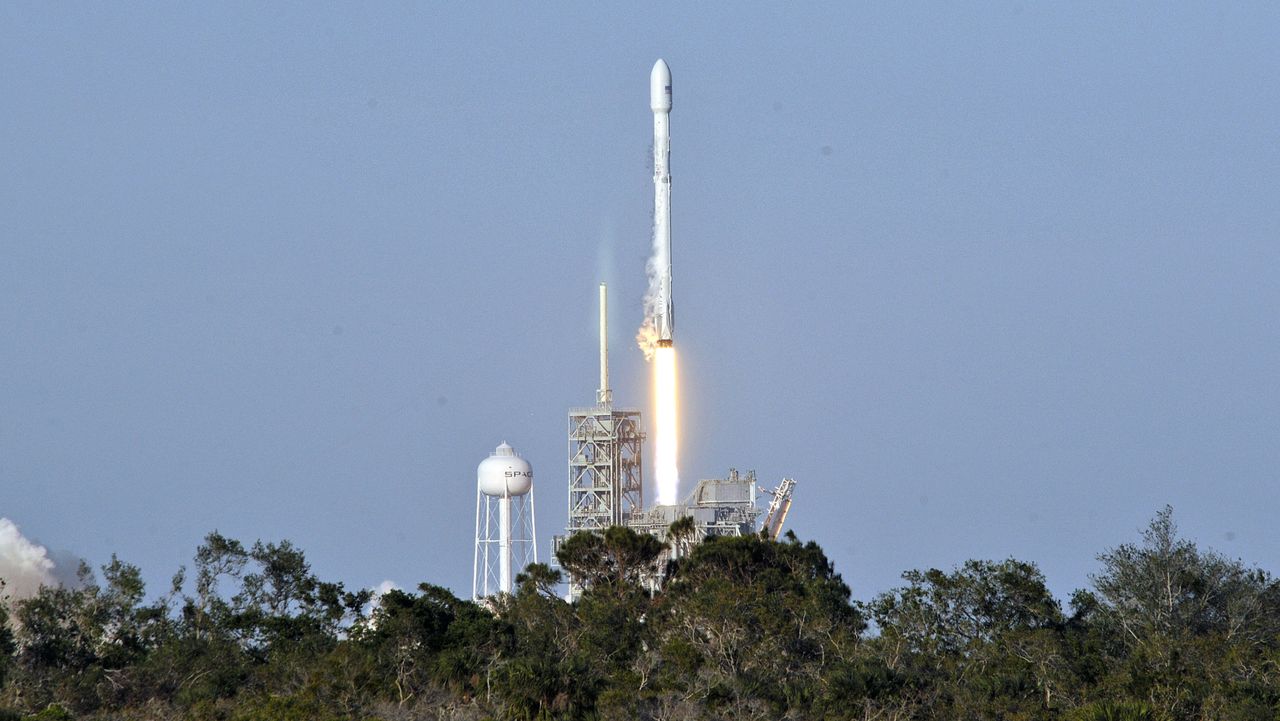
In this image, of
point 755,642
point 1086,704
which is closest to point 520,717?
point 755,642

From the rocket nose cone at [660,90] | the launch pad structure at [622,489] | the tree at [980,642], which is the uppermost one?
the rocket nose cone at [660,90]

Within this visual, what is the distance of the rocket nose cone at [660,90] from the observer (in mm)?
105250

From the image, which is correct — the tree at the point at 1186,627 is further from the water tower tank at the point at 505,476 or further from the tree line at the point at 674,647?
the water tower tank at the point at 505,476

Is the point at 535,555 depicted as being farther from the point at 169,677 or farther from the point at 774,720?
the point at 774,720

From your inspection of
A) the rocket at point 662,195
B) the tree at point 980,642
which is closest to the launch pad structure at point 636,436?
the rocket at point 662,195

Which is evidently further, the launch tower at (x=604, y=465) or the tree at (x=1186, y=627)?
the launch tower at (x=604, y=465)

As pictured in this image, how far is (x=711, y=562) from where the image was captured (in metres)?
84.1

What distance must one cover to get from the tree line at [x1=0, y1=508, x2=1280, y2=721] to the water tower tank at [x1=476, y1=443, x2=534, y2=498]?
2276 centimetres

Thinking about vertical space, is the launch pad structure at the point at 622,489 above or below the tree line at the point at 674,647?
above

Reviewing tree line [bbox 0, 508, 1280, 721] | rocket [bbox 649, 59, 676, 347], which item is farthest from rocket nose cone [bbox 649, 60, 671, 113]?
tree line [bbox 0, 508, 1280, 721]

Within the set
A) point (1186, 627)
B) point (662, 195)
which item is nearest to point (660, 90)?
point (662, 195)

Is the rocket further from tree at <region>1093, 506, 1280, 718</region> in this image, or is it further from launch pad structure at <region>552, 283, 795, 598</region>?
tree at <region>1093, 506, 1280, 718</region>

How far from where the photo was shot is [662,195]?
10594cm

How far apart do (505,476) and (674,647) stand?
46259 millimetres
